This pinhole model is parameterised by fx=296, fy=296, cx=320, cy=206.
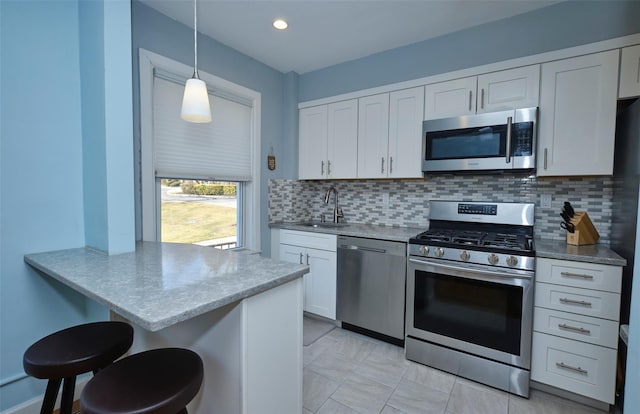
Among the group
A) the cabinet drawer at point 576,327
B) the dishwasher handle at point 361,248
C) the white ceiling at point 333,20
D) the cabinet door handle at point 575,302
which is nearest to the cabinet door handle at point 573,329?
the cabinet drawer at point 576,327

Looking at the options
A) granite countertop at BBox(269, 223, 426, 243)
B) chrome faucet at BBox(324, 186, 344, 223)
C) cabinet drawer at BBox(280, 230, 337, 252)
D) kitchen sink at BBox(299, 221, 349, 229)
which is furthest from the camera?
chrome faucet at BBox(324, 186, 344, 223)

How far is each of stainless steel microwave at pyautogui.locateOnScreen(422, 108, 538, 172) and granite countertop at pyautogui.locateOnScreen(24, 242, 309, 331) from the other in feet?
5.44

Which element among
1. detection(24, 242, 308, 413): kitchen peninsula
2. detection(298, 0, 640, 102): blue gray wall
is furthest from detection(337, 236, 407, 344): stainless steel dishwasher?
detection(298, 0, 640, 102): blue gray wall

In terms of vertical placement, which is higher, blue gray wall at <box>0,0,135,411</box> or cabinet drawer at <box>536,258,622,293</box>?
blue gray wall at <box>0,0,135,411</box>

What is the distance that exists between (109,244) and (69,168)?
0.55 metres

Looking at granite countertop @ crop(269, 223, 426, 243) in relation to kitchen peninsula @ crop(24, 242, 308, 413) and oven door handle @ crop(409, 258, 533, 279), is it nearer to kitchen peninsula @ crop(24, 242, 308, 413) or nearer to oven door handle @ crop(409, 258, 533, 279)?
oven door handle @ crop(409, 258, 533, 279)

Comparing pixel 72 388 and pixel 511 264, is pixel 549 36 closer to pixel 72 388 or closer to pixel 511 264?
pixel 511 264

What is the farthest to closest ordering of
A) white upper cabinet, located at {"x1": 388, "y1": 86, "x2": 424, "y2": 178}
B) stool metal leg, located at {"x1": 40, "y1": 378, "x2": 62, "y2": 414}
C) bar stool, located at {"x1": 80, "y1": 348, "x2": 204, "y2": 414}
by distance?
white upper cabinet, located at {"x1": 388, "y1": 86, "x2": 424, "y2": 178}, stool metal leg, located at {"x1": 40, "y1": 378, "x2": 62, "y2": 414}, bar stool, located at {"x1": 80, "y1": 348, "x2": 204, "y2": 414}

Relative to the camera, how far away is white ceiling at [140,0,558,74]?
211 cm

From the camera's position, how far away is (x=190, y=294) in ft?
3.29

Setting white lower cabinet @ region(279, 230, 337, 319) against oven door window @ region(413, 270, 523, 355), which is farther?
white lower cabinet @ region(279, 230, 337, 319)


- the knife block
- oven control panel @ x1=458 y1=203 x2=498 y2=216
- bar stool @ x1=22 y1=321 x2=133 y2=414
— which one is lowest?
bar stool @ x1=22 y1=321 x2=133 y2=414

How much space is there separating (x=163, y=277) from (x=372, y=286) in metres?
1.73

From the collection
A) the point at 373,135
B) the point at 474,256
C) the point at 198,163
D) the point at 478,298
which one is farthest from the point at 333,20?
the point at 478,298
